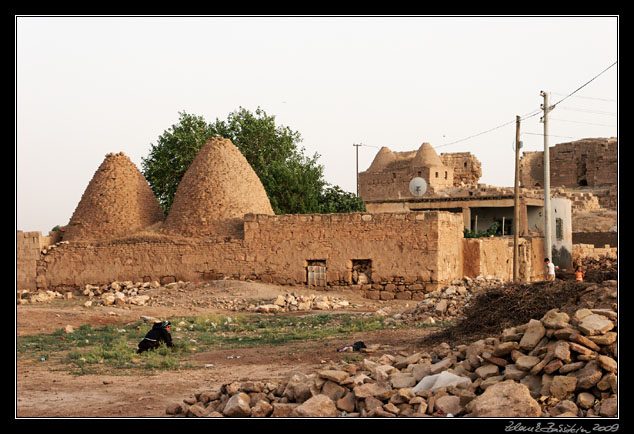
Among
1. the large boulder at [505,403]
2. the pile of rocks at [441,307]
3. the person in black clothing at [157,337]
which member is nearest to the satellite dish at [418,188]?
the pile of rocks at [441,307]

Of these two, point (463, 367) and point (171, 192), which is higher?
point (171, 192)

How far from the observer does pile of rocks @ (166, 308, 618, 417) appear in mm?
5516

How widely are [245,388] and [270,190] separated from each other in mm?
20816

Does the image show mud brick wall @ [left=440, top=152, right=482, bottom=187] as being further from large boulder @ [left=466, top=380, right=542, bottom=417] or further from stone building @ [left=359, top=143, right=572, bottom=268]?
large boulder @ [left=466, top=380, right=542, bottom=417]

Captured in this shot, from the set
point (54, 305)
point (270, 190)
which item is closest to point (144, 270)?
point (54, 305)

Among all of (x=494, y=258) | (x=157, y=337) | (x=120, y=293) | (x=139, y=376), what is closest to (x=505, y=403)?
(x=139, y=376)

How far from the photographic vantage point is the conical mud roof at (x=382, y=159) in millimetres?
47625

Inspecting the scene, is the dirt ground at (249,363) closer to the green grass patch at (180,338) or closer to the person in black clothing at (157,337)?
the green grass patch at (180,338)

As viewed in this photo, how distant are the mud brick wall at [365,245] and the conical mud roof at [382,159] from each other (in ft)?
95.9

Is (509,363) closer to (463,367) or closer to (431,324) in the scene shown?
(463,367)

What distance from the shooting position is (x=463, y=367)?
6582 mm

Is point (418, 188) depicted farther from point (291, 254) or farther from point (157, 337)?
point (157, 337)

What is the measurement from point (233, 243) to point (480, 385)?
13.4 m

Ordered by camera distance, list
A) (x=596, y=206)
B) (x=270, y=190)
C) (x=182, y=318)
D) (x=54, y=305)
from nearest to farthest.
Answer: (x=182, y=318), (x=54, y=305), (x=270, y=190), (x=596, y=206)
